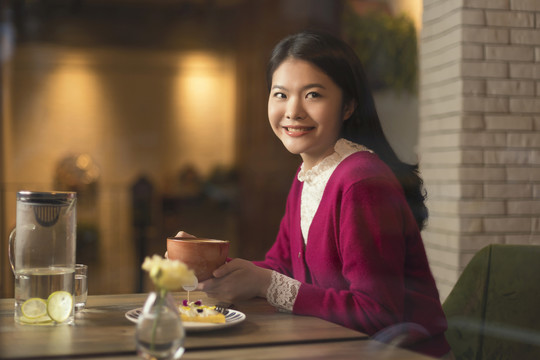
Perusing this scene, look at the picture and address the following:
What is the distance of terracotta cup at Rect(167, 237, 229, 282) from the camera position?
1004mm

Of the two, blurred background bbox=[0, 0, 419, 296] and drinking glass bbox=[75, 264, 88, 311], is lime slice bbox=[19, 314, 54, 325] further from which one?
blurred background bbox=[0, 0, 419, 296]

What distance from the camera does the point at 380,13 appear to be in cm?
266

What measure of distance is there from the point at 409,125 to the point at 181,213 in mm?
2688

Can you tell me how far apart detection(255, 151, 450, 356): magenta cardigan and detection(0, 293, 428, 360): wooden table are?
10 centimetres

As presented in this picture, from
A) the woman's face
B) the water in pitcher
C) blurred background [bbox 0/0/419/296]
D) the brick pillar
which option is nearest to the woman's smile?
the woman's face

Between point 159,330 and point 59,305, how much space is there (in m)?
0.32

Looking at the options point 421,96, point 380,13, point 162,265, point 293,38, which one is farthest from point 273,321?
point 380,13

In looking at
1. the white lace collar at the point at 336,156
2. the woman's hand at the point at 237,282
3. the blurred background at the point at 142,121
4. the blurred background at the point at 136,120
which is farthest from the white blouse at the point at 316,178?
the blurred background at the point at 136,120

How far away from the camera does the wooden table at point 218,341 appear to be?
0.83 meters

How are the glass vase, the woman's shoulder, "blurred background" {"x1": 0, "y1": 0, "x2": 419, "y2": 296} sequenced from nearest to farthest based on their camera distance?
the glass vase
the woman's shoulder
"blurred background" {"x1": 0, "y1": 0, "x2": 419, "y2": 296}

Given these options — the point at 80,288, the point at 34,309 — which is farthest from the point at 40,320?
the point at 80,288

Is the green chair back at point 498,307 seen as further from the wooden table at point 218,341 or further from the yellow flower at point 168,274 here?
the yellow flower at point 168,274

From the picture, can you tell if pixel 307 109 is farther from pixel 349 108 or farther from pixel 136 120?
pixel 136 120

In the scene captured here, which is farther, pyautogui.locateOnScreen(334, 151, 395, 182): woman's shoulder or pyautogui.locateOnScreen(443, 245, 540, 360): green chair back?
pyautogui.locateOnScreen(443, 245, 540, 360): green chair back
